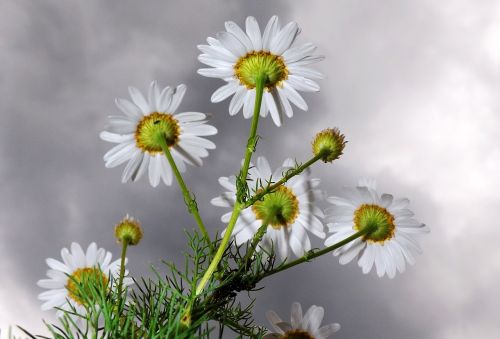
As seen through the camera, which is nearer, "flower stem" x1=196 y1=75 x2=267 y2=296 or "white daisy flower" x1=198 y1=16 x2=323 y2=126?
"flower stem" x1=196 y1=75 x2=267 y2=296

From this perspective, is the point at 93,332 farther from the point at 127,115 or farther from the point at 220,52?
the point at 220,52

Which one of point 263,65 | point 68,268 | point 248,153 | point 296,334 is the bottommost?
point 296,334

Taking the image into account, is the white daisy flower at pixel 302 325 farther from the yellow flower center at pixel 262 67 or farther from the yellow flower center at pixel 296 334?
the yellow flower center at pixel 262 67

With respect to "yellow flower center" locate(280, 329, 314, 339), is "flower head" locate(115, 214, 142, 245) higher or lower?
higher

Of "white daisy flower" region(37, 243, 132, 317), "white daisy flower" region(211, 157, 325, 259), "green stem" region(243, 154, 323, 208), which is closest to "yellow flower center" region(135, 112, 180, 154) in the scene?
"white daisy flower" region(211, 157, 325, 259)

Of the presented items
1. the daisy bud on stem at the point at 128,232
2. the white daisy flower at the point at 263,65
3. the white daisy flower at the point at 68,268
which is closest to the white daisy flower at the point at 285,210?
the white daisy flower at the point at 263,65

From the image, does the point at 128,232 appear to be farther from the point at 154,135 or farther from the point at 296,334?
the point at 296,334

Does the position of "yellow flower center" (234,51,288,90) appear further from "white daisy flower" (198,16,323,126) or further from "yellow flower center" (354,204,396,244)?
Answer: "yellow flower center" (354,204,396,244)

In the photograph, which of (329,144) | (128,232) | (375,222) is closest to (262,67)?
(329,144)
